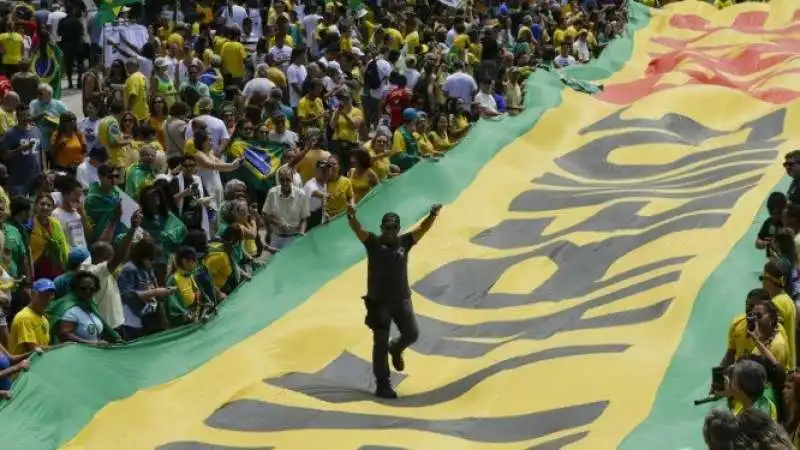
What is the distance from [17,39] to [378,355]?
9.07 metres

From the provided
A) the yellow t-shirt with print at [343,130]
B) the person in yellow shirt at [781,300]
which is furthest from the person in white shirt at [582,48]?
the person in yellow shirt at [781,300]

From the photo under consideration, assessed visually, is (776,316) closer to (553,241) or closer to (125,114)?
(553,241)

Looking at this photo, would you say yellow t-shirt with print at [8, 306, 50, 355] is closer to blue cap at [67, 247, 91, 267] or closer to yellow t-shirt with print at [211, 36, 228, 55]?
blue cap at [67, 247, 91, 267]

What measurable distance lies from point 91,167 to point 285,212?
1951mm

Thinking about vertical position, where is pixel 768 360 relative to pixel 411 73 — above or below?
above

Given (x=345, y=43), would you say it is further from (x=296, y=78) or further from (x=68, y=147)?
(x=68, y=147)

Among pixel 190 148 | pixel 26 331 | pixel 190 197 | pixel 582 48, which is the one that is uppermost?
pixel 26 331

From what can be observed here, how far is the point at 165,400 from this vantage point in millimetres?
12172

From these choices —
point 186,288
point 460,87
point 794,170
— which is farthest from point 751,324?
point 460,87

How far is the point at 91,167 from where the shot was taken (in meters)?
14.8

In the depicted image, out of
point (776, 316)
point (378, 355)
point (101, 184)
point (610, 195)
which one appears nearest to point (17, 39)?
point (101, 184)

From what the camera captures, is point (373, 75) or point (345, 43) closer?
point (373, 75)

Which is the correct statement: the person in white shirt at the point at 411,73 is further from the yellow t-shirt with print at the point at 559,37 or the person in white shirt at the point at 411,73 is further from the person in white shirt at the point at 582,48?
the yellow t-shirt with print at the point at 559,37

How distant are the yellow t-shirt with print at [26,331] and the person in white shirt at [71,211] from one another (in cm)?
215
